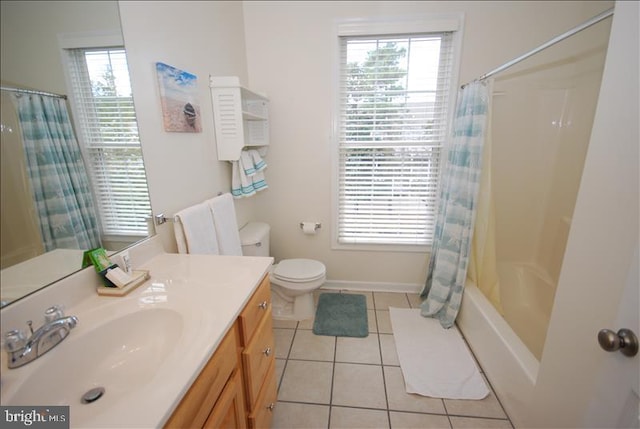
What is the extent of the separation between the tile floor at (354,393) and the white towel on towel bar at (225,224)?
81 centimetres

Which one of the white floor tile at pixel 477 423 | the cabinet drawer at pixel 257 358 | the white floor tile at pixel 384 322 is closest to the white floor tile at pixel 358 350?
the white floor tile at pixel 384 322

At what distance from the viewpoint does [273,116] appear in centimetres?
229

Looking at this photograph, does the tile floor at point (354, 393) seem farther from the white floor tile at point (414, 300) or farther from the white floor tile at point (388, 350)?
the white floor tile at point (414, 300)

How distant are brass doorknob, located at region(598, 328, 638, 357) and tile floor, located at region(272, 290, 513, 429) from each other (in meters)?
1.00

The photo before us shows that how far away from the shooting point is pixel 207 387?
0.72m

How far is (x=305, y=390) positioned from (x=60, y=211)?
147 cm

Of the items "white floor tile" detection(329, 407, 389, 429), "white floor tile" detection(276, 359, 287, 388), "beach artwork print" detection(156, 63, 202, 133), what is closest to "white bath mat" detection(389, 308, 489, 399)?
"white floor tile" detection(329, 407, 389, 429)

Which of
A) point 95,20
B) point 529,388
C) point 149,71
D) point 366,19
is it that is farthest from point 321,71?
point 529,388

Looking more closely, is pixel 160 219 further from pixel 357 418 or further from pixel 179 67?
pixel 357 418

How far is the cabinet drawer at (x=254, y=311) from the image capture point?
3.11 ft

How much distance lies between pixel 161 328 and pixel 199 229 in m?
0.64

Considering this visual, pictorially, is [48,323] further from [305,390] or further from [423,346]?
[423,346]

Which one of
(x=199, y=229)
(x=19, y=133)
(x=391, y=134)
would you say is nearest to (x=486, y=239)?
(x=391, y=134)

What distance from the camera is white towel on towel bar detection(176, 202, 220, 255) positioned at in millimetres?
1324
